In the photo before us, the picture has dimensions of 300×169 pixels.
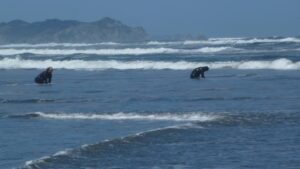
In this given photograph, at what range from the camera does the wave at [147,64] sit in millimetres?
44750

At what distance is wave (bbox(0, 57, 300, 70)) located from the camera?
44.8m

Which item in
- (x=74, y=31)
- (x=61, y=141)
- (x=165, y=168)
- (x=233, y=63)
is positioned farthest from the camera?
(x=74, y=31)

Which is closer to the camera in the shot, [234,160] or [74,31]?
[234,160]

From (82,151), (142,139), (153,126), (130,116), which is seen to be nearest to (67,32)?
(130,116)

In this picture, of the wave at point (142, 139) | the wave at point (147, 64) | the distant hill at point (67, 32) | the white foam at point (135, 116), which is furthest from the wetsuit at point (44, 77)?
the distant hill at point (67, 32)

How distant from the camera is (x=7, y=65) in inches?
2393

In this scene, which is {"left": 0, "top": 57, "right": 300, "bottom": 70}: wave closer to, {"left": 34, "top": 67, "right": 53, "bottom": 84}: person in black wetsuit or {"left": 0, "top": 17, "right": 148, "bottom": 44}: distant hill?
{"left": 34, "top": 67, "right": 53, "bottom": 84}: person in black wetsuit

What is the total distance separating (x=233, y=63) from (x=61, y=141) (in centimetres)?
3266

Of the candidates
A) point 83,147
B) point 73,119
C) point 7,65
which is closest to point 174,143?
point 83,147

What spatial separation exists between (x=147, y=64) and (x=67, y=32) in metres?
114

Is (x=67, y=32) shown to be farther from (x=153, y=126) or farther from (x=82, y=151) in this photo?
(x=82, y=151)

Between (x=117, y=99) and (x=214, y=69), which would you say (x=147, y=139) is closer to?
(x=117, y=99)

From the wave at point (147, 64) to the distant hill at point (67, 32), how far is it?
98.1 meters

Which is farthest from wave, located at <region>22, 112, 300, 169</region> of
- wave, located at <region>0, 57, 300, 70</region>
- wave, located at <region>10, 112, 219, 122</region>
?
wave, located at <region>0, 57, 300, 70</region>
